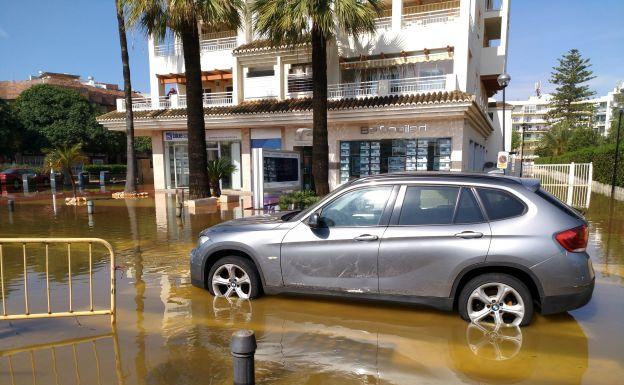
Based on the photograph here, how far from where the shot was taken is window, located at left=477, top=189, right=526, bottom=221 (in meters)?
4.18

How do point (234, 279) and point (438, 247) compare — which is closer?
point (438, 247)

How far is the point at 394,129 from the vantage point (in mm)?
16938

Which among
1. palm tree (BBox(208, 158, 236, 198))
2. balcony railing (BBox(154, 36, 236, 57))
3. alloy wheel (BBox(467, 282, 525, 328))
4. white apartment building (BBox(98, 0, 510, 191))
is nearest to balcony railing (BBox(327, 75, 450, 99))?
white apartment building (BBox(98, 0, 510, 191))

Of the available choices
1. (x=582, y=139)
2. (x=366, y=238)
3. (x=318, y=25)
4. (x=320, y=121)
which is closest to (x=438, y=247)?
(x=366, y=238)

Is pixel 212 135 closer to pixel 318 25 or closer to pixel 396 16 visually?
pixel 318 25

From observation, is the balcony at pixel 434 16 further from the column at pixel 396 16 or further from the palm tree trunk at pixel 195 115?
the palm tree trunk at pixel 195 115

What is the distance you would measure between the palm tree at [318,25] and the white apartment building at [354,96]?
3097 mm

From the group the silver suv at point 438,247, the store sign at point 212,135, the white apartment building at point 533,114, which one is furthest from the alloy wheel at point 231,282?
the white apartment building at point 533,114

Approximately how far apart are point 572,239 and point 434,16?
15.4 m

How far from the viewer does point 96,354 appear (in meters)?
3.84

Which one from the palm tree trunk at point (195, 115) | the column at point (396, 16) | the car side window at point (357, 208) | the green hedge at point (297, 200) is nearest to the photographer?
the car side window at point (357, 208)

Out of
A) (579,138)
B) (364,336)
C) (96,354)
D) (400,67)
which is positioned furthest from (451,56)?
(579,138)

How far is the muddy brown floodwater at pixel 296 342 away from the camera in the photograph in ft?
11.3

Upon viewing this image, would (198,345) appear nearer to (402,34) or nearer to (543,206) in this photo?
(543,206)
